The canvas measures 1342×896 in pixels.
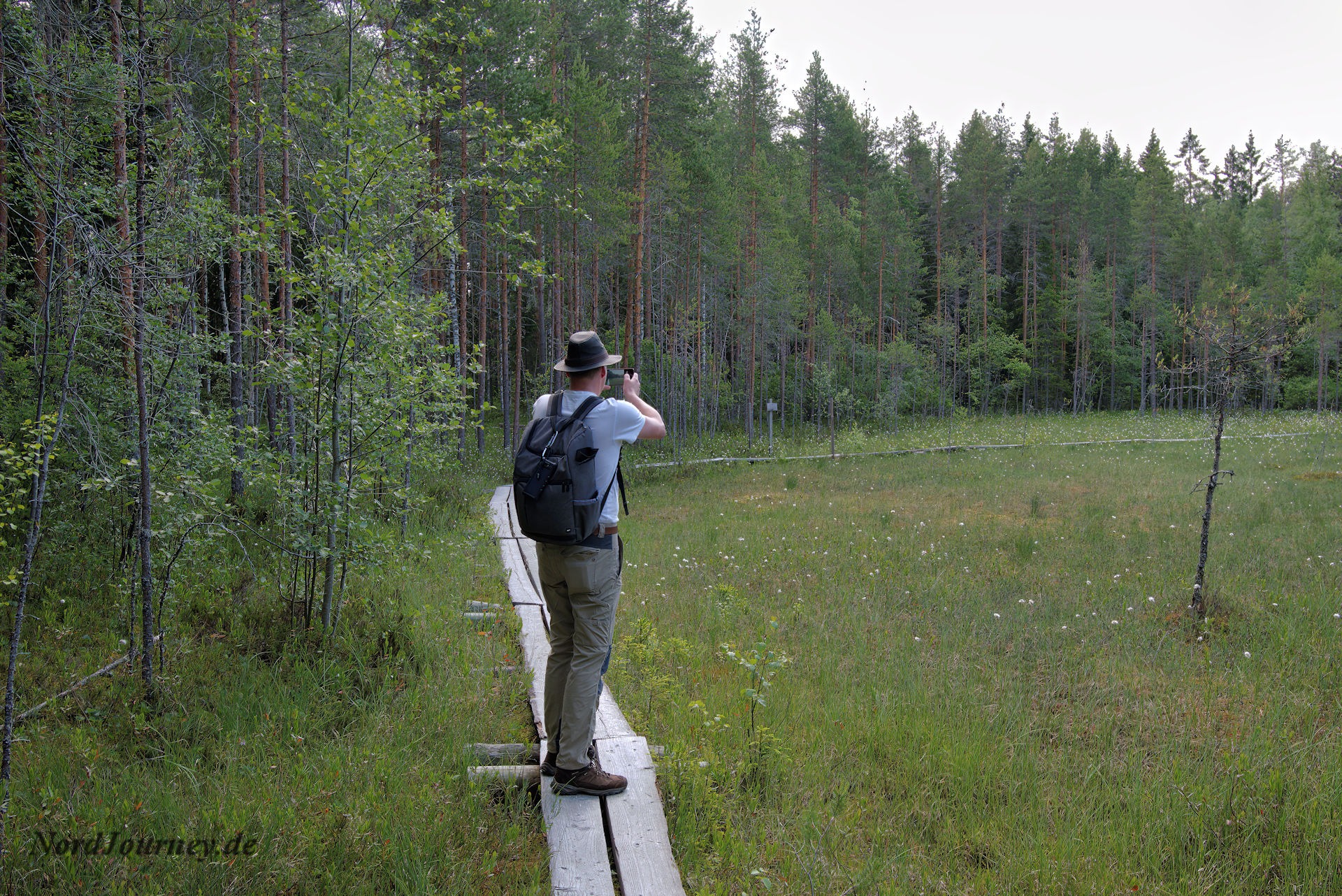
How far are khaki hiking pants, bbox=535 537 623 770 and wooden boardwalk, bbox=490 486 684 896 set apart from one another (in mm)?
243

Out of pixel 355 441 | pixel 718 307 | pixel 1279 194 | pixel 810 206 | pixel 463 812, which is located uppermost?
pixel 1279 194

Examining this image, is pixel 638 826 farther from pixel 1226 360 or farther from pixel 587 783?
pixel 1226 360

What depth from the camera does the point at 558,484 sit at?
3.33m

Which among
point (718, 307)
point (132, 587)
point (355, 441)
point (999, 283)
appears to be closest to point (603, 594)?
point (355, 441)

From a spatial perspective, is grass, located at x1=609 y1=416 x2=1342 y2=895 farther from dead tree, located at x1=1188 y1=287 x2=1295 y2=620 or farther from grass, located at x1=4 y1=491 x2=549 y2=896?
grass, located at x1=4 y1=491 x2=549 y2=896

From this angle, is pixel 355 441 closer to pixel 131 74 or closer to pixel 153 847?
pixel 131 74

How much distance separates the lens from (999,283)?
4303 cm

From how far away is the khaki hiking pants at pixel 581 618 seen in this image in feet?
11.4

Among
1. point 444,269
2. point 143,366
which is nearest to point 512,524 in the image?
point 444,269

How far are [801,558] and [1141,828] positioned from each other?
6.24 meters

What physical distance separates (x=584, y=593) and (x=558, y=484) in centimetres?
60

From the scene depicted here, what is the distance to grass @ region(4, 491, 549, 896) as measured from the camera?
9.43 feet

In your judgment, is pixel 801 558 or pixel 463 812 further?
pixel 801 558

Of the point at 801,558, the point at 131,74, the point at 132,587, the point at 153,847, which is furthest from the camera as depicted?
the point at 801,558
